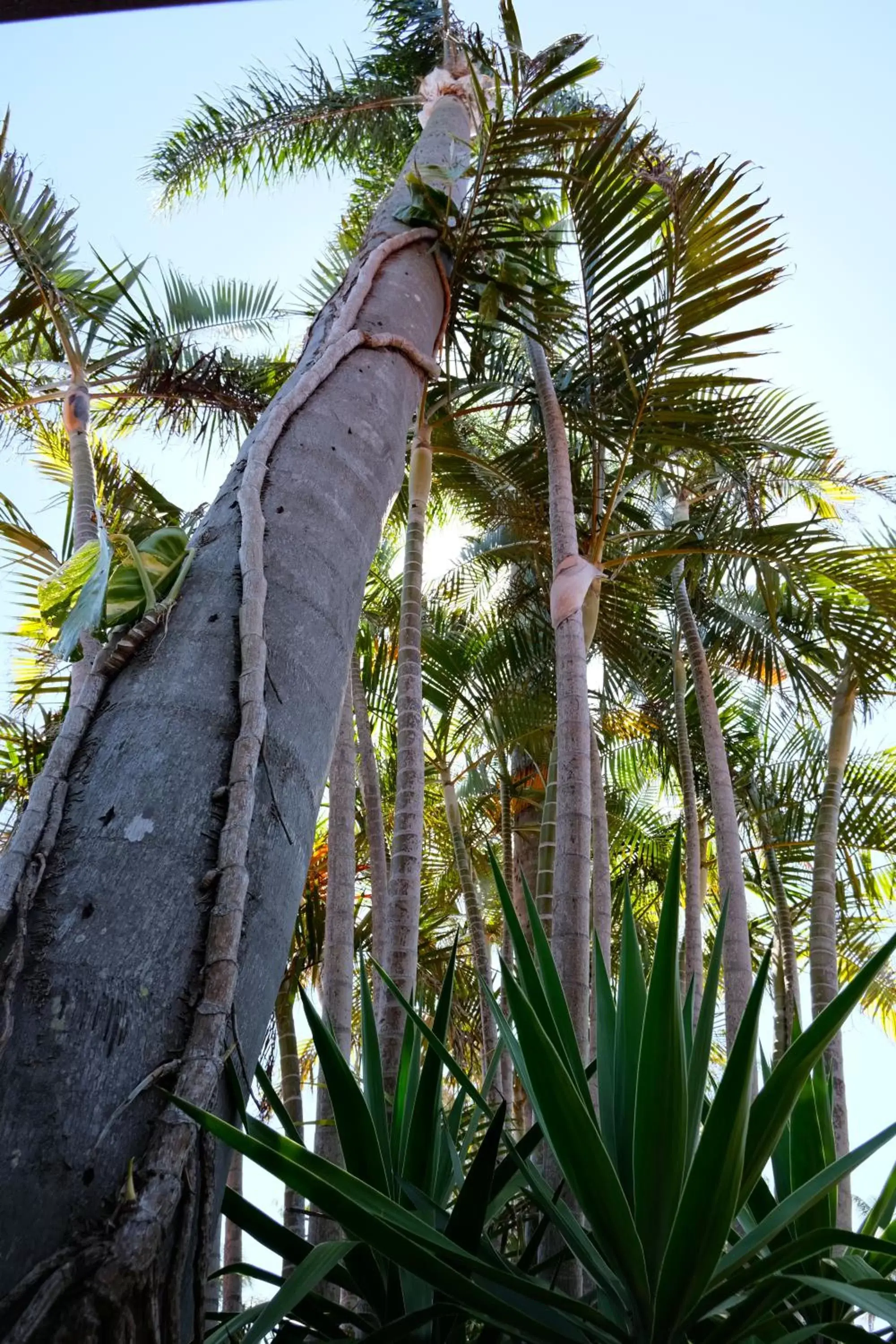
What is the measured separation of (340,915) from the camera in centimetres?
507

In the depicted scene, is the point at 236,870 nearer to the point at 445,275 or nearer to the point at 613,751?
the point at 445,275

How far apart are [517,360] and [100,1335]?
19.9 feet

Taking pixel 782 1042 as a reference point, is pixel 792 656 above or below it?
above

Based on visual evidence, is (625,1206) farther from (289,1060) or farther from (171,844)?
(289,1060)

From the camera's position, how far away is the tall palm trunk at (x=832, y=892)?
5465 millimetres

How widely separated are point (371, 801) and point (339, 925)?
1374 millimetres

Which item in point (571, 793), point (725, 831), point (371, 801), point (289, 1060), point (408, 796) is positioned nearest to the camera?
point (571, 793)

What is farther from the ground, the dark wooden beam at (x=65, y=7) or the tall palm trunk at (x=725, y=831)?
the tall palm trunk at (x=725, y=831)

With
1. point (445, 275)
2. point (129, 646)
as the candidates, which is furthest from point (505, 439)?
point (129, 646)

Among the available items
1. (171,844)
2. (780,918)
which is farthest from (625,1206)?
(780,918)

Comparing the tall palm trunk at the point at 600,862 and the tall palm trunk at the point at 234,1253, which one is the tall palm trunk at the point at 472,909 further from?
the tall palm trunk at the point at 234,1253

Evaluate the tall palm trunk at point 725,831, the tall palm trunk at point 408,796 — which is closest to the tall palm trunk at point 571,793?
the tall palm trunk at point 408,796

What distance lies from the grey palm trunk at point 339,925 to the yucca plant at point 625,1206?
2.51m

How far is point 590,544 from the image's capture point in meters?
4.77
